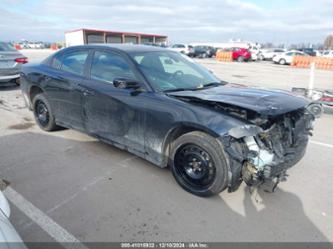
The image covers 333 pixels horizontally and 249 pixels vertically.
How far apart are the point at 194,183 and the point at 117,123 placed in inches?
53.1

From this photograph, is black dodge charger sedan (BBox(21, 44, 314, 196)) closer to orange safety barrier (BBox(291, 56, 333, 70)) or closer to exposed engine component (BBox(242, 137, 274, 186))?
exposed engine component (BBox(242, 137, 274, 186))

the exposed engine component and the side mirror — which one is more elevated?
the side mirror

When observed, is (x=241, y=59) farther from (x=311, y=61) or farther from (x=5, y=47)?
(x=5, y=47)

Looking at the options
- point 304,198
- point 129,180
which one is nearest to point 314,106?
point 304,198

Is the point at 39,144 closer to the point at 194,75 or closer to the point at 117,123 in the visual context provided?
the point at 117,123

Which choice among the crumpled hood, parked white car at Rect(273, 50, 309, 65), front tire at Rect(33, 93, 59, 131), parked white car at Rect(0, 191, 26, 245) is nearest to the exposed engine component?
the crumpled hood

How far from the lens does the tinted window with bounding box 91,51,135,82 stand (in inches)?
138

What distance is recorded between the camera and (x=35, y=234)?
241 centimetres

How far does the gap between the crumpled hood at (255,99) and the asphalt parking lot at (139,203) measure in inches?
41.7

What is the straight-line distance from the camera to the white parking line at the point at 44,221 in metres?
2.32

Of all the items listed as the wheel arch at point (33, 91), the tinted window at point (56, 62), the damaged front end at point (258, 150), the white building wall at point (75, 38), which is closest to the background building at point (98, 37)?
the white building wall at point (75, 38)

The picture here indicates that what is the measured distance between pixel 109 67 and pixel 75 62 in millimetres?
851

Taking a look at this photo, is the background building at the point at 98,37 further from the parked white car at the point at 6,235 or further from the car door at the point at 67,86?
the parked white car at the point at 6,235

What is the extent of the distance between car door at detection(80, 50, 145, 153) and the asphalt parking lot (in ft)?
1.51
